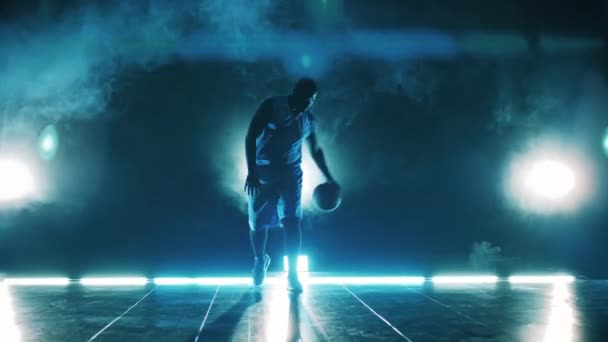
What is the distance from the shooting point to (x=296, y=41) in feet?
16.5

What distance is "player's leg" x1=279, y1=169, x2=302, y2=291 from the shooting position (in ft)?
12.6

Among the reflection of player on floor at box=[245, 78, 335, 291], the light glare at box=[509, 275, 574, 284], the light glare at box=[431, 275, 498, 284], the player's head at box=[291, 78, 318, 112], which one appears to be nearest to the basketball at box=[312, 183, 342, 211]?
the reflection of player on floor at box=[245, 78, 335, 291]

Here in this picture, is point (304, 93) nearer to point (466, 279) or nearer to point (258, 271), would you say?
point (258, 271)

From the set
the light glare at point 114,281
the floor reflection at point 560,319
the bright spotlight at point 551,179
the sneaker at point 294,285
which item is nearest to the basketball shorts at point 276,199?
the sneaker at point 294,285

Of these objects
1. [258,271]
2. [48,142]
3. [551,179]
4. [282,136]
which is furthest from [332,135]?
[48,142]

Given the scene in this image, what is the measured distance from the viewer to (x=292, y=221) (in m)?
3.88

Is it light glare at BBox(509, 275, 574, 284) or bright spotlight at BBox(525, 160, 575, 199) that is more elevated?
bright spotlight at BBox(525, 160, 575, 199)

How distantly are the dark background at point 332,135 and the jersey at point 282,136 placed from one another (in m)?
1.00

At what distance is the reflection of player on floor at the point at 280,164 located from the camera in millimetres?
3846

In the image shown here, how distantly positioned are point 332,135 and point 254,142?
4.25 feet

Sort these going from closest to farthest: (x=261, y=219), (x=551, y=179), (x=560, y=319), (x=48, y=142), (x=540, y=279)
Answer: (x=560, y=319) → (x=261, y=219) → (x=48, y=142) → (x=540, y=279) → (x=551, y=179)

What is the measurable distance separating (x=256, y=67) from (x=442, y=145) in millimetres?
1880

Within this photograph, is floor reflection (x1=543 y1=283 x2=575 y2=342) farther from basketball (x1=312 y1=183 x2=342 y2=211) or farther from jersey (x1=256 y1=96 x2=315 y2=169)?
jersey (x1=256 y1=96 x2=315 y2=169)

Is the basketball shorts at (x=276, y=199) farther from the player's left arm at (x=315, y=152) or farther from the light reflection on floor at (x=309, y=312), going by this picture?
the light reflection on floor at (x=309, y=312)
